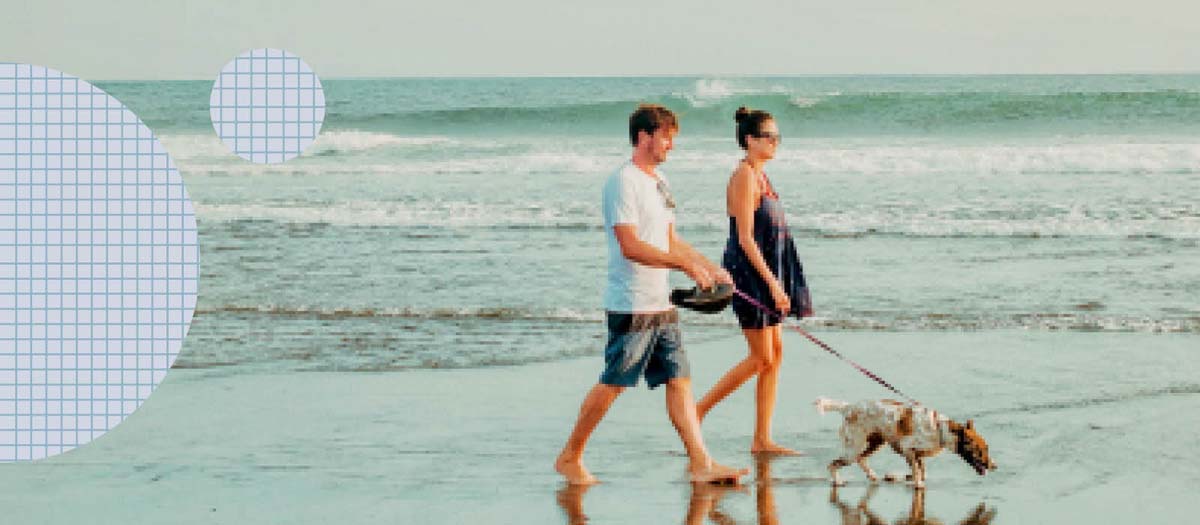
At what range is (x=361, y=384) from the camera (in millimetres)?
7887

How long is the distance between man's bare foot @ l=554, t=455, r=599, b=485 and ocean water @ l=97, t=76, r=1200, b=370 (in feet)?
9.04

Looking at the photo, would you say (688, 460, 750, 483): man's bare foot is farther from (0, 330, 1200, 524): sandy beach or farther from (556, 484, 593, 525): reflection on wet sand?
(556, 484, 593, 525): reflection on wet sand

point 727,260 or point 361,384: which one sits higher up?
point 727,260

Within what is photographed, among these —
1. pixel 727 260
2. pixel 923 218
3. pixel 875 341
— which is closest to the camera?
pixel 727 260

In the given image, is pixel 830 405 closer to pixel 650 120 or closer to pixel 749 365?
pixel 749 365

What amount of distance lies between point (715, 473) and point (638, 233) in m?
1.06

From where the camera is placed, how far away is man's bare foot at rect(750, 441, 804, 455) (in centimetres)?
617

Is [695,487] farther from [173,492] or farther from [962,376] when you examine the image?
[962,376]

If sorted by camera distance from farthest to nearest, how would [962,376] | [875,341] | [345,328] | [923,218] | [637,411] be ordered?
[923,218] < [345,328] < [875,341] < [962,376] < [637,411]

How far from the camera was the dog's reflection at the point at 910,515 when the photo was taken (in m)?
5.07

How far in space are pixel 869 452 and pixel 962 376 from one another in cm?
245

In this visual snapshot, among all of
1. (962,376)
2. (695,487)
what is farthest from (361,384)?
(962,376)

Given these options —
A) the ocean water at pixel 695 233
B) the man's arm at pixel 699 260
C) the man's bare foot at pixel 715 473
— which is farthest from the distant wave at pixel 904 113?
the man's bare foot at pixel 715 473

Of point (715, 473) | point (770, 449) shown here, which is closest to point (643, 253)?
point (715, 473)
